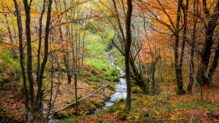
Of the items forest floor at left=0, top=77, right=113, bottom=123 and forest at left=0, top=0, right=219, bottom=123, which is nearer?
forest at left=0, top=0, right=219, bottom=123

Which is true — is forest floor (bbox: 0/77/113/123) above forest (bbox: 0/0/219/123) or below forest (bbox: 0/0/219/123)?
below

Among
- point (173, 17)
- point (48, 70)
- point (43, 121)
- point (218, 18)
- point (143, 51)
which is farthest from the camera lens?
point (143, 51)

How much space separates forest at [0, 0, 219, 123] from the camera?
32.0ft

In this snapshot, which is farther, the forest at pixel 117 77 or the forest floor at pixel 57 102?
the forest floor at pixel 57 102

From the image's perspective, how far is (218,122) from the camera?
923 cm

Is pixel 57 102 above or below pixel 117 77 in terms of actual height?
below

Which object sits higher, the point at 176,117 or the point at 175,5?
the point at 175,5

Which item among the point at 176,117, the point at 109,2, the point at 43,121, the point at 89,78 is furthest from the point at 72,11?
the point at 176,117

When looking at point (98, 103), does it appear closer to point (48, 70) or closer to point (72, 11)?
point (48, 70)

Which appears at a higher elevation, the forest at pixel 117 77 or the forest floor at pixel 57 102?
the forest at pixel 117 77

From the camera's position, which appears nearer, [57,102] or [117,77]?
[117,77]

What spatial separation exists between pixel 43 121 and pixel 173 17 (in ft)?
36.5

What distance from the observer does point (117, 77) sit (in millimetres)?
16062

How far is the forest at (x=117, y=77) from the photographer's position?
9766mm
